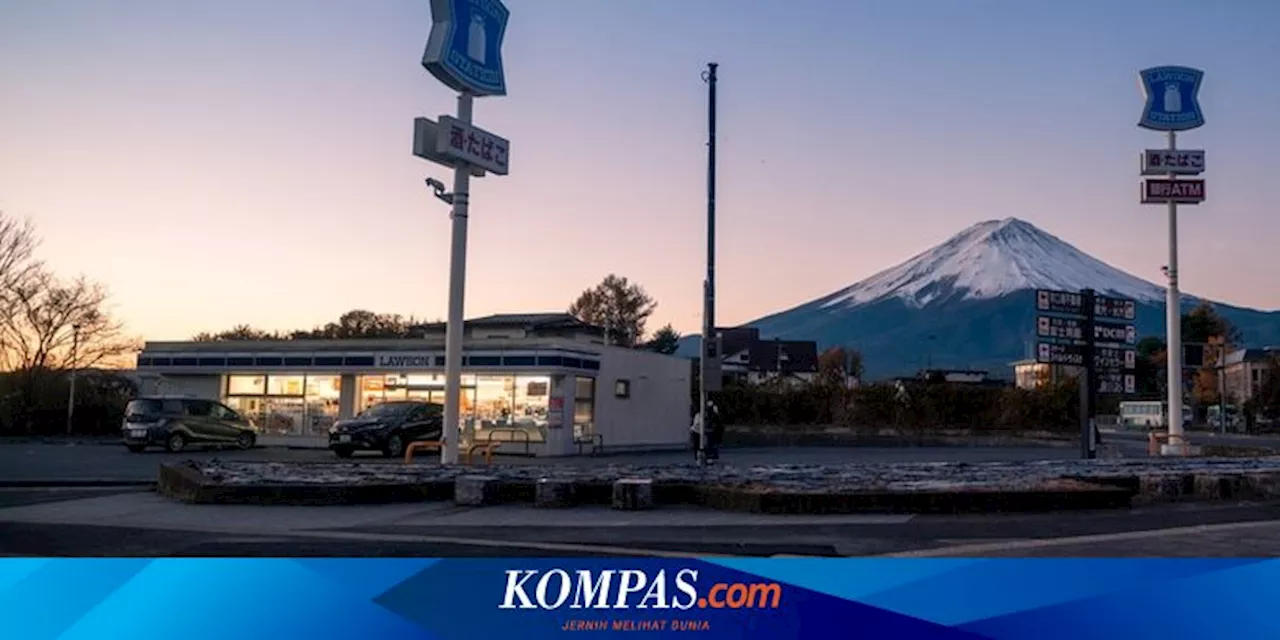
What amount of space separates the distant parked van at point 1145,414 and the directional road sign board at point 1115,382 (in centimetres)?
5465

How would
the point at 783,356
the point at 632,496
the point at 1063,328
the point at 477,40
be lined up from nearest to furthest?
the point at 632,496
the point at 477,40
the point at 1063,328
the point at 783,356

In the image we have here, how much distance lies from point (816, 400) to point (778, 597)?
43.8 meters

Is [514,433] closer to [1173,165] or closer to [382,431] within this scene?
[382,431]

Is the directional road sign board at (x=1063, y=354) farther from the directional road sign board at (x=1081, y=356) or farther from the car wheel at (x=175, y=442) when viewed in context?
the car wheel at (x=175, y=442)

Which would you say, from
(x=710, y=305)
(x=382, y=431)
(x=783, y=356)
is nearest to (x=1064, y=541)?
(x=710, y=305)

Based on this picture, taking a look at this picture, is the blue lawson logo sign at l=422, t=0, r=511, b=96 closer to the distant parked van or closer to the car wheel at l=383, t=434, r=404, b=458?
the car wheel at l=383, t=434, r=404, b=458

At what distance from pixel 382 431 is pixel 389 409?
1.03 metres

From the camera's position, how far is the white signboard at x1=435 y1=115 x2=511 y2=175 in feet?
65.4

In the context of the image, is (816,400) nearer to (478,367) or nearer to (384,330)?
(478,367)

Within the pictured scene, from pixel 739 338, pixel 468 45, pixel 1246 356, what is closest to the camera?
pixel 468 45

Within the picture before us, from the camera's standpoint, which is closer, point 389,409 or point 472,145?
point 472,145

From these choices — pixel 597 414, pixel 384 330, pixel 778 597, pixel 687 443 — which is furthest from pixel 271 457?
pixel 384 330

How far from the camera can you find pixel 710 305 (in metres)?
22.2

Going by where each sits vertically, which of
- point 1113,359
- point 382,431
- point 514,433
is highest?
point 1113,359
